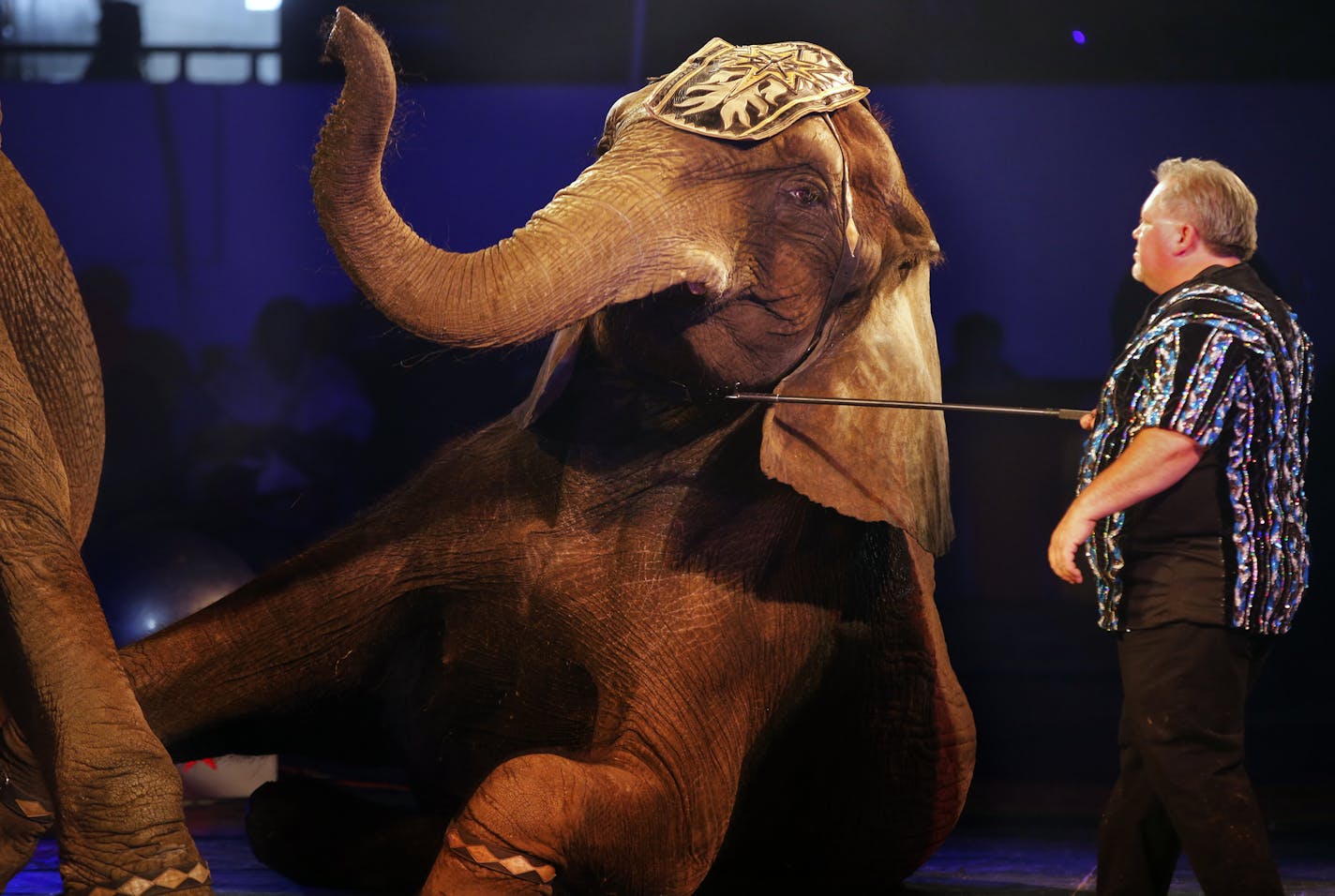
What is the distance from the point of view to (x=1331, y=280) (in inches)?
123

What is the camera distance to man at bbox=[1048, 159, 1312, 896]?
67.1 inches

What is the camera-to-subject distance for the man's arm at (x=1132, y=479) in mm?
1700

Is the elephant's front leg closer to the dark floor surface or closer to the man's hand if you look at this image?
the man's hand

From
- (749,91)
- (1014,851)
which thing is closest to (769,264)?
(749,91)

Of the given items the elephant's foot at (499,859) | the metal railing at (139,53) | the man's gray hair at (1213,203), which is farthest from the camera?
the metal railing at (139,53)

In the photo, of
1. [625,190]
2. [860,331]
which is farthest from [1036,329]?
[625,190]

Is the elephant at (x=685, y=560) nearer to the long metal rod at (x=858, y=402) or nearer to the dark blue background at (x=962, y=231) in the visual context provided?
the long metal rod at (x=858, y=402)

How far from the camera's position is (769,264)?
1.94m

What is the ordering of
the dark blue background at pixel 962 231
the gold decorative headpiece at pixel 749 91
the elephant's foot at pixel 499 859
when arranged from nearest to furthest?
the elephant's foot at pixel 499 859 < the gold decorative headpiece at pixel 749 91 < the dark blue background at pixel 962 231

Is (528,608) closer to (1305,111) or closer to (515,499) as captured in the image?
(515,499)

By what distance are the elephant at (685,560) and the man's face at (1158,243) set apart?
28cm

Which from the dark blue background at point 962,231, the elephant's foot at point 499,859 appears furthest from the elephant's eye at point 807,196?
the dark blue background at point 962,231

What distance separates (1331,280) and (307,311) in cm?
195

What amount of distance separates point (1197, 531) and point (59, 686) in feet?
3.77
